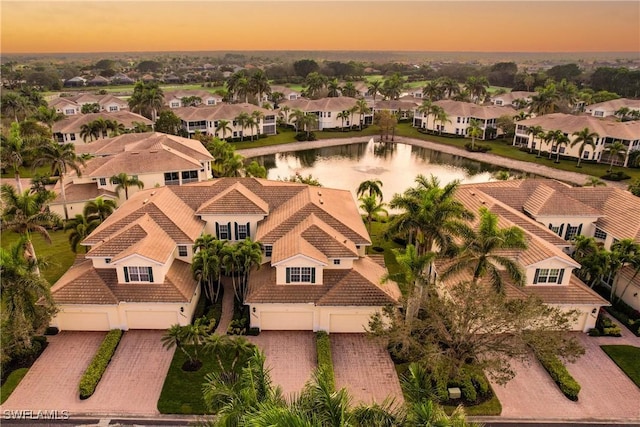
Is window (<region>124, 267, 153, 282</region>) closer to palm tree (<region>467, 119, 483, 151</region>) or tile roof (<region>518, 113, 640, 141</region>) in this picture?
palm tree (<region>467, 119, 483, 151</region>)

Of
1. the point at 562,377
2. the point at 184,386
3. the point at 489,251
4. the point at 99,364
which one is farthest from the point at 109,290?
the point at 562,377

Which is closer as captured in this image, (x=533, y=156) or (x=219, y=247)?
(x=219, y=247)

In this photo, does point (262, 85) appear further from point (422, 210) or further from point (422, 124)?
point (422, 210)

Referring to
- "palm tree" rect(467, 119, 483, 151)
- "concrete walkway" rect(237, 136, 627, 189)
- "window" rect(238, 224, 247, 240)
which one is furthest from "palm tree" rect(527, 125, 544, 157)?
"window" rect(238, 224, 247, 240)

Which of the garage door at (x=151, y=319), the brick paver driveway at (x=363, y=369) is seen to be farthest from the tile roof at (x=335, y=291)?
the garage door at (x=151, y=319)

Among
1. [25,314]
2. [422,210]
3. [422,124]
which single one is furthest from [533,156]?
[25,314]

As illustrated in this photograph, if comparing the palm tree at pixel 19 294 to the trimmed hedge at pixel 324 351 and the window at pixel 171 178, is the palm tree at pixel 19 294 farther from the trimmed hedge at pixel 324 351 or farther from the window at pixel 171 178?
the window at pixel 171 178

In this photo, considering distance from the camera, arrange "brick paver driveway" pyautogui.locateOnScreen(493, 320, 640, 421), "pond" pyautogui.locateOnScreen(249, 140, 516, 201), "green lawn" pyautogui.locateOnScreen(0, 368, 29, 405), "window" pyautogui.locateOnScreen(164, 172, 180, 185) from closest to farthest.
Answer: "brick paver driveway" pyautogui.locateOnScreen(493, 320, 640, 421), "green lawn" pyautogui.locateOnScreen(0, 368, 29, 405), "window" pyautogui.locateOnScreen(164, 172, 180, 185), "pond" pyautogui.locateOnScreen(249, 140, 516, 201)
